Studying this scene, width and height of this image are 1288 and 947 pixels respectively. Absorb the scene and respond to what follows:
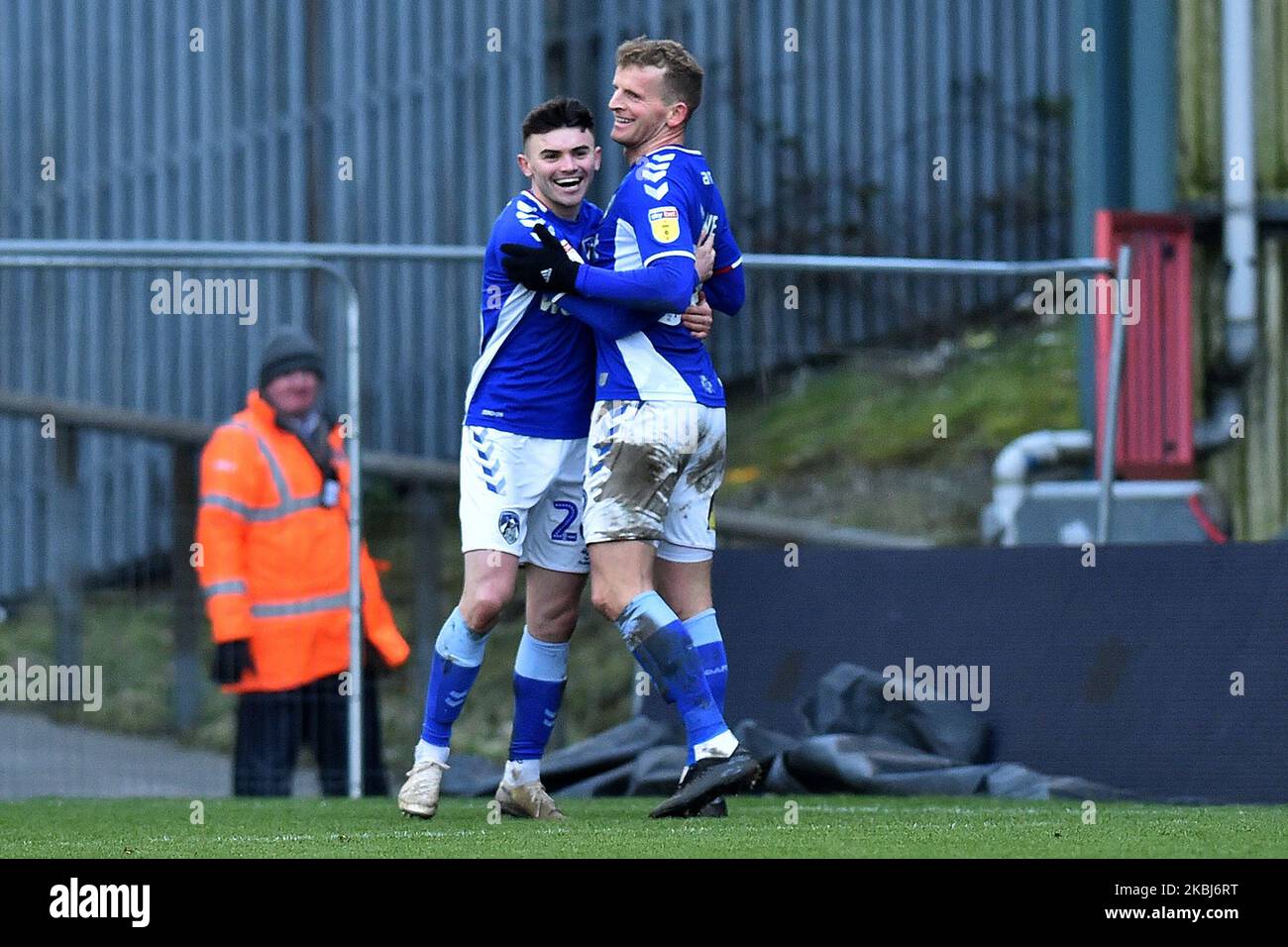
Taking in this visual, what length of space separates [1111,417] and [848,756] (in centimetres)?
208

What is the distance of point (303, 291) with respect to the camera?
869cm

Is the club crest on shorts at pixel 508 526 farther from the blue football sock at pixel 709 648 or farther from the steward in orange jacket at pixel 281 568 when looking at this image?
the steward in orange jacket at pixel 281 568

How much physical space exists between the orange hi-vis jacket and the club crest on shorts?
7.42 feet

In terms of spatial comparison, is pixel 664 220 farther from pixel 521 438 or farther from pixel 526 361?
pixel 521 438

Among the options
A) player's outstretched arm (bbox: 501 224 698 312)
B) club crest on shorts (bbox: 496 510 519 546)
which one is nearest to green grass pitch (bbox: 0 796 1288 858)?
club crest on shorts (bbox: 496 510 519 546)

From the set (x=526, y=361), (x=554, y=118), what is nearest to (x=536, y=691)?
(x=526, y=361)

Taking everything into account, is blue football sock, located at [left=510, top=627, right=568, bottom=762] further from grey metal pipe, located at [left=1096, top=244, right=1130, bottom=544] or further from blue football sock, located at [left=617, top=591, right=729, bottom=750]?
grey metal pipe, located at [left=1096, top=244, right=1130, bottom=544]

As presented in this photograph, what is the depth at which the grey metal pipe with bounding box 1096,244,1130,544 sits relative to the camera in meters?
8.84

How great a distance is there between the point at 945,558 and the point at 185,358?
2.87m

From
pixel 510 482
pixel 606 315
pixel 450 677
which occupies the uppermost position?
pixel 606 315

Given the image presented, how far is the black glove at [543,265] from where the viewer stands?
19.7 ft

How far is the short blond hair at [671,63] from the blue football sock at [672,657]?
129 cm

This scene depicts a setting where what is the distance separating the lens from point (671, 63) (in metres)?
6.19
